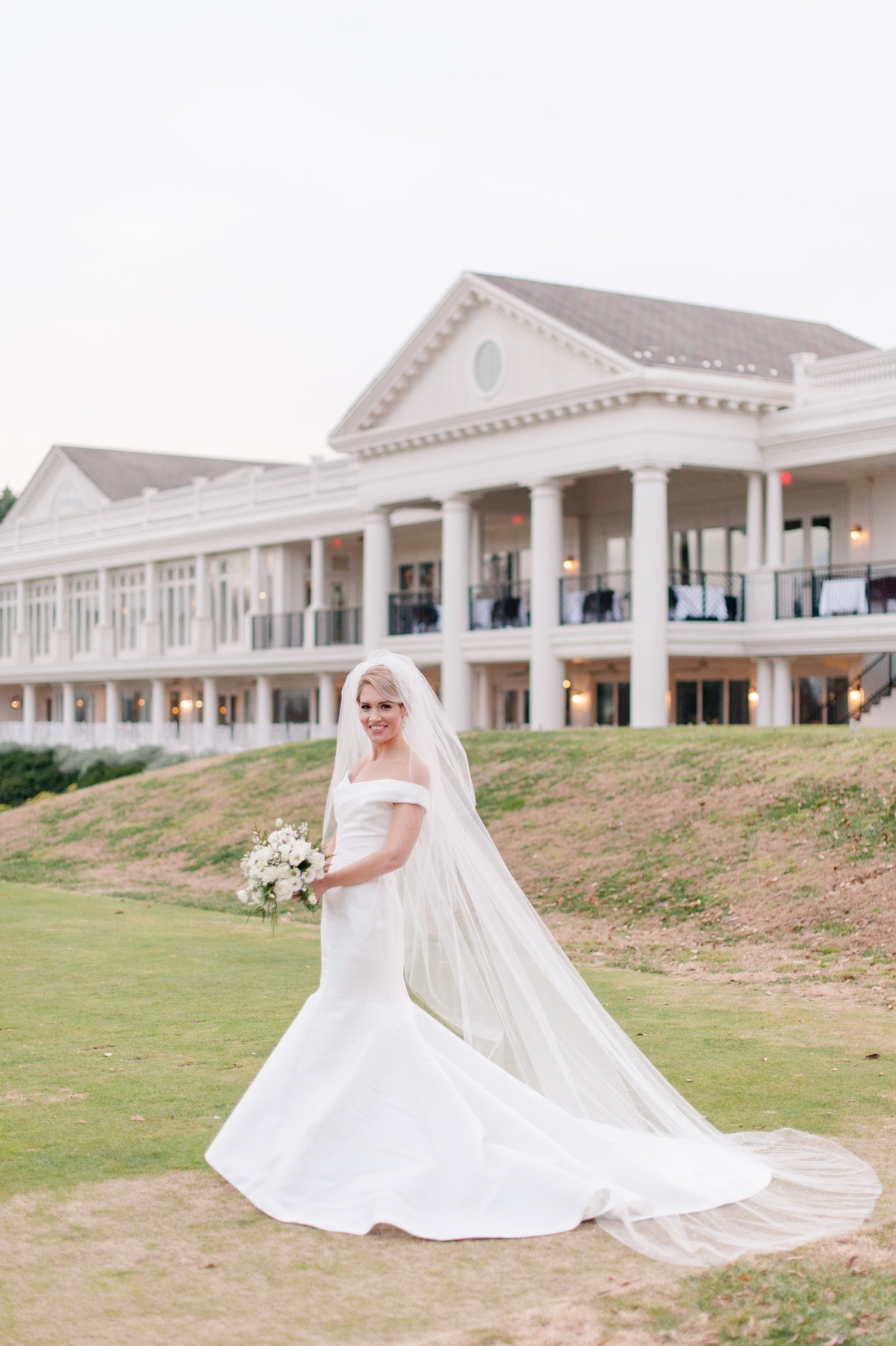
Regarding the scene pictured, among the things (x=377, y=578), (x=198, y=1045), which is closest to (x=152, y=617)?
(x=377, y=578)

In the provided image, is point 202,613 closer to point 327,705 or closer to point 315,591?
point 315,591

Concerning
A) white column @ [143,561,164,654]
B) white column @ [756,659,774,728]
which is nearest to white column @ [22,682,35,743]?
white column @ [143,561,164,654]

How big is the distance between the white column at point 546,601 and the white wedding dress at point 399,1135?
25473mm

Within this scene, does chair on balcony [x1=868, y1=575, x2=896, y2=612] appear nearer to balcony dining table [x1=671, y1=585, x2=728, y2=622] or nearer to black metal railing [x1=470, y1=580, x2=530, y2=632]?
balcony dining table [x1=671, y1=585, x2=728, y2=622]

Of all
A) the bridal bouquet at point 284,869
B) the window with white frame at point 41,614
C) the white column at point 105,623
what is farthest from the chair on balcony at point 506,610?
the bridal bouquet at point 284,869

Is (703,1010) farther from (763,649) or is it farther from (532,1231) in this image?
(763,649)

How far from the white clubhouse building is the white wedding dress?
916 inches

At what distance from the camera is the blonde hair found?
634cm

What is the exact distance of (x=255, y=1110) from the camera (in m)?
6.12

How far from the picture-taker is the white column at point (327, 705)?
40344 millimetres

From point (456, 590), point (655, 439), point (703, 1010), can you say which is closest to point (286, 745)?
point (456, 590)

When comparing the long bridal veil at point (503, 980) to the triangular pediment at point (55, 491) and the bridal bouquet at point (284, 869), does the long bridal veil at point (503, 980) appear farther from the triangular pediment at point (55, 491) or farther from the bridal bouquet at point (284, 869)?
the triangular pediment at point (55, 491)

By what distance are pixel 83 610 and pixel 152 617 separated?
5735 millimetres

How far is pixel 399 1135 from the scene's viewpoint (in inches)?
231
